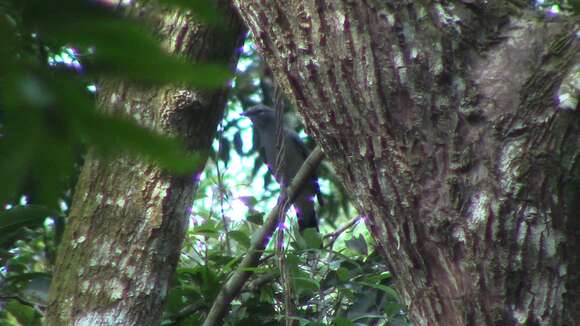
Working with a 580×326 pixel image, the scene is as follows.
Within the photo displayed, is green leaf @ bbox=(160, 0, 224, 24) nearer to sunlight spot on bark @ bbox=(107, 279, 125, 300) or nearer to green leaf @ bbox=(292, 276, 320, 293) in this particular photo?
sunlight spot on bark @ bbox=(107, 279, 125, 300)

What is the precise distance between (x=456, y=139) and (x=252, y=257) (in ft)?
5.26

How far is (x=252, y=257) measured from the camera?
3309mm

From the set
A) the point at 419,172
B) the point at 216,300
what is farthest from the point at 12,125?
the point at 216,300

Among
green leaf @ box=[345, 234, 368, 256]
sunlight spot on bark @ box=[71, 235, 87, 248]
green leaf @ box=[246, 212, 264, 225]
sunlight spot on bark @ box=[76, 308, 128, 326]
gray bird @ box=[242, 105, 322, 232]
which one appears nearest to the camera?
sunlight spot on bark @ box=[76, 308, 128, 326]

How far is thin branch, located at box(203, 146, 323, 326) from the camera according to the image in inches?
125

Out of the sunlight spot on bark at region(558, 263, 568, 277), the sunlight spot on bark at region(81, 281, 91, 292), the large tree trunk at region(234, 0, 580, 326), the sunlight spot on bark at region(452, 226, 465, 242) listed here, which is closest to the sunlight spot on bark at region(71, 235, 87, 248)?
the sunlight spot on bark at region(81, 281, 91, 292)

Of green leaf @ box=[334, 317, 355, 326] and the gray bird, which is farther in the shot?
the gray bird

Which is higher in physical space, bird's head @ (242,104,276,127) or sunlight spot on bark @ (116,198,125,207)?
bird's head @ (242,104,276,127)

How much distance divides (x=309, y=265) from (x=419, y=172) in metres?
1.57

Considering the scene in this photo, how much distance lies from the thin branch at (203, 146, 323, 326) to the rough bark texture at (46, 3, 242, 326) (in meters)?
0.36

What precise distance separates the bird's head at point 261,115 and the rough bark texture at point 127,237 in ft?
13.1

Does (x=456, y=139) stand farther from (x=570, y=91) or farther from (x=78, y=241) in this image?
(x=78, y=241)

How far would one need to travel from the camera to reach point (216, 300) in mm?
3211

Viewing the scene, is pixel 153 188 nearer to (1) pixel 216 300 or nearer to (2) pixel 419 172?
(1) pixel 216 300
